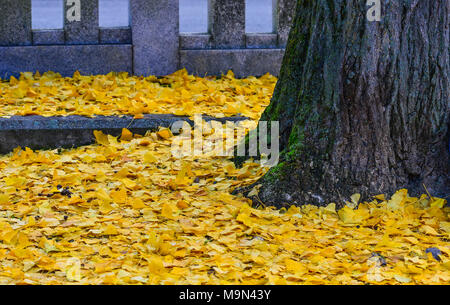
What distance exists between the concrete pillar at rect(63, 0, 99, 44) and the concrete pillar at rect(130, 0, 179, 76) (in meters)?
0.39

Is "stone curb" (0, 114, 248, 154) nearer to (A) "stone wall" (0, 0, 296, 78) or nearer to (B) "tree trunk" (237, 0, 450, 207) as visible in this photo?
(A) "stone wall" (0, 0, 296, 78)

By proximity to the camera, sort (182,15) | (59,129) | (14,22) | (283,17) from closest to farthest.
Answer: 1. (59,129)
2. (14,22)
3. (283,17)
4. (182,15)

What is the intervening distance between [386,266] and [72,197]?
190 centimetres

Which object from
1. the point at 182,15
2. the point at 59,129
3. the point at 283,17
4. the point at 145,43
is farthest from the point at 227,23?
the point at 182,15

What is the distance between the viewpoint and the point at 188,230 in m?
3.53


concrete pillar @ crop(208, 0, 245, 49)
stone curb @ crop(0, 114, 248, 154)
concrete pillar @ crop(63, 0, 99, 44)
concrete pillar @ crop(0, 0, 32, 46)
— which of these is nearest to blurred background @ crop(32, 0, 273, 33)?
concrete pillar @ crop(208, 0, 245, 49)

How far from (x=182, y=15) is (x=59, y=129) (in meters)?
9.31

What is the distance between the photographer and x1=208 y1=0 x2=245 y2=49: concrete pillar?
7.00 meters

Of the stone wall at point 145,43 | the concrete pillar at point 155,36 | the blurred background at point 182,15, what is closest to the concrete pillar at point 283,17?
the stone wall at point 145,43

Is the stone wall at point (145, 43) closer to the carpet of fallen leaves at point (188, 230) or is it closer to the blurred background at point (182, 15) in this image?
the carpet of fallen leaves at point (188, 230)

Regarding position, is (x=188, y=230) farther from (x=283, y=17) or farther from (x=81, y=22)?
(x=283, y=17)

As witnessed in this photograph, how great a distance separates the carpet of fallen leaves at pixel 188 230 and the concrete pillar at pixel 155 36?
7.50 ft

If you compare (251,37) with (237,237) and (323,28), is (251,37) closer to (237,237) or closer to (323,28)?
(323,28)
